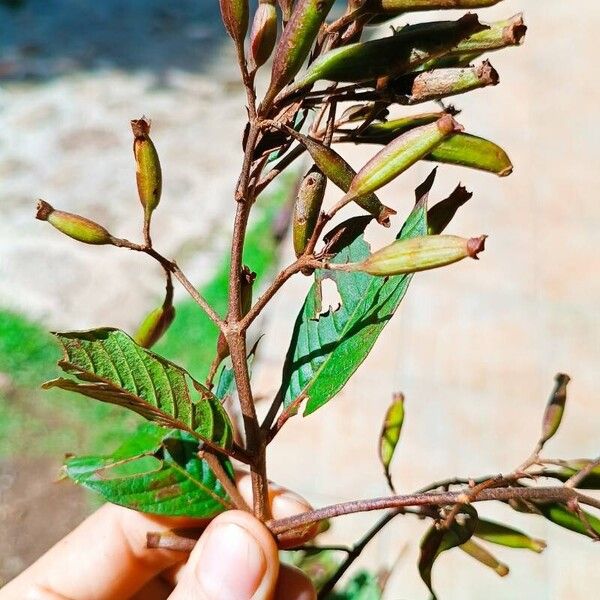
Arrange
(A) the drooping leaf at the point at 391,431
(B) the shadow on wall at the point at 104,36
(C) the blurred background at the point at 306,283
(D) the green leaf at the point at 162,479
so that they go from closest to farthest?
(D) the green leaf at the point at 162,479, (A) the drooping leaf at the point at 391,431, (C) the blurred background at the point at 306,283, (B) the shadow on wall at the point at 104,36

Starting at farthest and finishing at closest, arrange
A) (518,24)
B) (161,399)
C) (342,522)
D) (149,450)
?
(342,522), (149,450), (161,399), (518,24)

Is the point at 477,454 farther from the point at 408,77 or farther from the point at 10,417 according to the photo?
the point at 408,77

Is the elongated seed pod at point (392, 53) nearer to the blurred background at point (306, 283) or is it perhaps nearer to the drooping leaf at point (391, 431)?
the drooping leaf at point (391, 431)

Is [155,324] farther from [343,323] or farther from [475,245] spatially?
[475,245]

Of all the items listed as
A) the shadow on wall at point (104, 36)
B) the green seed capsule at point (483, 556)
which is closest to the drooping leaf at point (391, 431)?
the green seed capsule at point (483, 556)

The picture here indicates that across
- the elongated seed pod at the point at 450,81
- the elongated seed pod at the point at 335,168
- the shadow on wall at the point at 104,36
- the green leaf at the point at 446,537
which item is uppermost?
the shadow on wall at the point at 104,36

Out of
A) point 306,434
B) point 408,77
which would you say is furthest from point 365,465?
point 408,77
